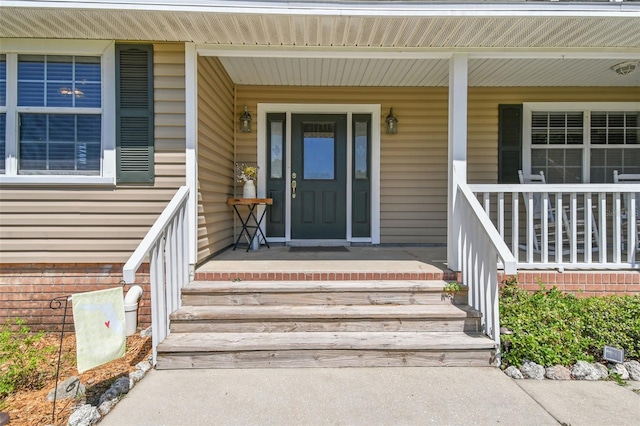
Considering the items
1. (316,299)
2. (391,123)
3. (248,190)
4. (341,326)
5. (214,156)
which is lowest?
(341,326)

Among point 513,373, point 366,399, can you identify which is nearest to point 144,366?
point 366,399

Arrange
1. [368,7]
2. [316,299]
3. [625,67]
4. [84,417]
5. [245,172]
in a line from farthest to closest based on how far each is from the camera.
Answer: [245,172] < [625,67] < [316,299] < [368,7] < [84,417]

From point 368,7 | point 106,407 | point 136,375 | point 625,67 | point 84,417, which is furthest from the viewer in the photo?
point 625,67

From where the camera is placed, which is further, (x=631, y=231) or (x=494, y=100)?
(x=494, y=100)

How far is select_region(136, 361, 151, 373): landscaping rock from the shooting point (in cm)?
257

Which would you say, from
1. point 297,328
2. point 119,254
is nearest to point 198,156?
point 119,254

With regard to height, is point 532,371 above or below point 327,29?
below

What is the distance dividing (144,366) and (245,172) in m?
2.70

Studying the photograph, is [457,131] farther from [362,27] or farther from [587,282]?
[587,282]

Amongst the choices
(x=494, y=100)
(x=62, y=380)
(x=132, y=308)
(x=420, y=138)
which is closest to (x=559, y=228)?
A: (x=420, y=138)

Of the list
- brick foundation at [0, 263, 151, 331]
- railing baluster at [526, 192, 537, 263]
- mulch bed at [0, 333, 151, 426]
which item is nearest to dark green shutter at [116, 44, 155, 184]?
brick foundation at [0, 263, 151, 331]

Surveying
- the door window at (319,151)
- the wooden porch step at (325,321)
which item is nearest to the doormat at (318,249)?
the door window at (319,151)

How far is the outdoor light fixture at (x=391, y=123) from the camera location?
485cm

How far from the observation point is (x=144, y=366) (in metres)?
2.59
